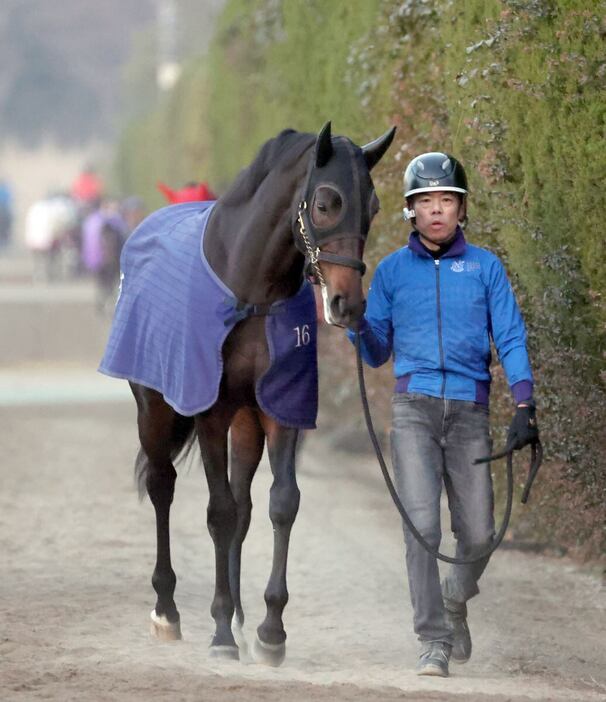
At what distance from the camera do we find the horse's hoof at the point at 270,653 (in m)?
6.43

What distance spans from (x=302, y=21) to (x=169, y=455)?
6.31 meters

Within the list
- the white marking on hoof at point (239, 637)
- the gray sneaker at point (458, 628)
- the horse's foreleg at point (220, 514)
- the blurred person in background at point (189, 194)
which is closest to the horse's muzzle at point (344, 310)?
the horse's foreleg at point (220, 514)

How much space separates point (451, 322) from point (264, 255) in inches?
28.9

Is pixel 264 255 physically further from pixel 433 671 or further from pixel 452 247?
pixel 433 671

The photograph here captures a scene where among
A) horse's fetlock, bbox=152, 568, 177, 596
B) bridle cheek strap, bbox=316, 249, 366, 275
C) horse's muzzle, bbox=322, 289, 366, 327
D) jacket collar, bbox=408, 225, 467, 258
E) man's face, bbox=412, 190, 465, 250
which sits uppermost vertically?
man's face, bbox=412, 190, 465, 250

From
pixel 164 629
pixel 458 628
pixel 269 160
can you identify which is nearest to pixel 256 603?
pixel 164 629

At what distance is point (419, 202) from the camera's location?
616 cm

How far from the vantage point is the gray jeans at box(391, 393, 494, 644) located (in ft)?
20.0

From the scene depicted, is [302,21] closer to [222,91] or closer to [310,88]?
[310,88]

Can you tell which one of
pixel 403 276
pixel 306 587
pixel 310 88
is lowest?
pixel 306 587

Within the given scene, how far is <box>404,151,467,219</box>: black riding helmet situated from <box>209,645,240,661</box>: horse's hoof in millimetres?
1720

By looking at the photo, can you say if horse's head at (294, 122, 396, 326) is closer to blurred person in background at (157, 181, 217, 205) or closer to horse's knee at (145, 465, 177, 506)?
horse's knee at (145, 465, 177, 506)

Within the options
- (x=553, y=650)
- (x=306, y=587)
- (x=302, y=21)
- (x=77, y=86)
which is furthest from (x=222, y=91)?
(x=77, y=86)

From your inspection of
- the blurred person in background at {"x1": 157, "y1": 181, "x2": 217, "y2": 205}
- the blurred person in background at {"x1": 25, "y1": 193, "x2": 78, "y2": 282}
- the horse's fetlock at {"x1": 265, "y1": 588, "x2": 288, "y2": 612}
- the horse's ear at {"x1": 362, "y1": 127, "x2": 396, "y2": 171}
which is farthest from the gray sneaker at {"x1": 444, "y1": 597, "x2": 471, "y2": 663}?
the blurred person in background at {"x1": 25, "y1": 193, "x2": 78, "y2": 282}
